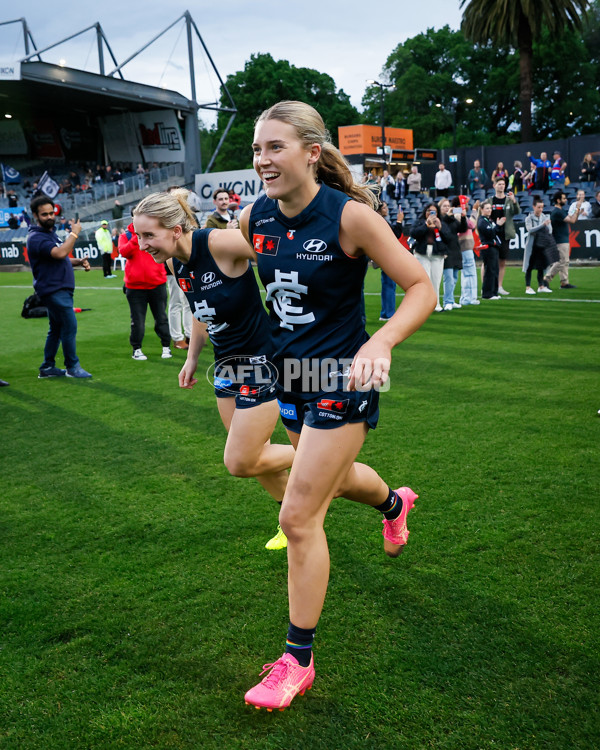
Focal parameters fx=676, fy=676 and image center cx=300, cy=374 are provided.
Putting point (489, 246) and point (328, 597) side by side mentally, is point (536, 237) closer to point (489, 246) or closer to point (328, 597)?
point (489, 246)

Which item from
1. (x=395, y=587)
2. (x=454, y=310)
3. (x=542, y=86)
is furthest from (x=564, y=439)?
(x=542, y=86)

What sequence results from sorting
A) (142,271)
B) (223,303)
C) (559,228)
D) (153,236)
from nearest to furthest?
(153,236) → (223,303) → (142,271) → (559,228)

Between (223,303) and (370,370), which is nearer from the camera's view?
(370,370)

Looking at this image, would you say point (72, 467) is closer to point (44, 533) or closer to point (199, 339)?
point (44, 533)

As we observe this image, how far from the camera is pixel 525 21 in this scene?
39438 millimetres

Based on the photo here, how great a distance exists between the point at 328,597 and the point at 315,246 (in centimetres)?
178

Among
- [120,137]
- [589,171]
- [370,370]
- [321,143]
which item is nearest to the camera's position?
[370,370]

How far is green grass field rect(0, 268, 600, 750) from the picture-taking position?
99.5 inches

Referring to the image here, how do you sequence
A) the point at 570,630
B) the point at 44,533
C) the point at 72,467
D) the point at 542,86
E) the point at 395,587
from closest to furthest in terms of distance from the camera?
1. the point at 570,630
2. the point at 395,587
3. the point at 44,533
4. the point at 72,467
5. the point at 542,86

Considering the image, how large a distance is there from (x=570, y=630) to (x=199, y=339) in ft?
7.90

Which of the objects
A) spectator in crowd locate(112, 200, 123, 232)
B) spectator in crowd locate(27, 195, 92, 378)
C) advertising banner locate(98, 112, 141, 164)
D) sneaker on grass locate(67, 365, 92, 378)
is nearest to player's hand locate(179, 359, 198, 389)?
spectator in crowd locate(27, 195, 92, 378)

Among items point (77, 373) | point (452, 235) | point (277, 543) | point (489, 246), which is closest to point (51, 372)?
point (77, 373)

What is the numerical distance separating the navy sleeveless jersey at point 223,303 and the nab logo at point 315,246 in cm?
96

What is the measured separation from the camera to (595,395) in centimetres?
698
